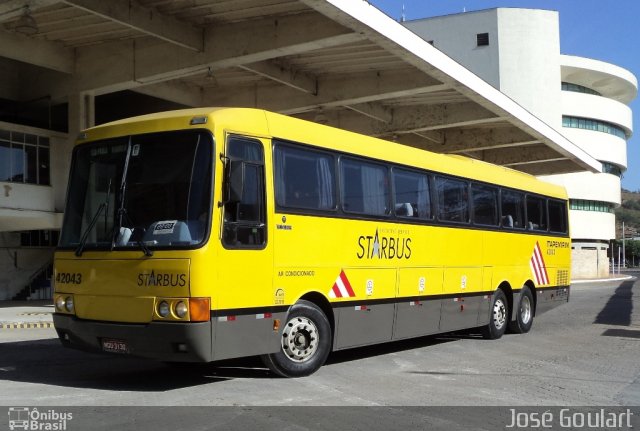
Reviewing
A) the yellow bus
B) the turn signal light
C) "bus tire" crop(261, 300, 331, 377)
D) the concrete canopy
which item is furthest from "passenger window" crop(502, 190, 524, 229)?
the turn signal light

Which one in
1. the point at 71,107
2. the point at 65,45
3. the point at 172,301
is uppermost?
the point at 65,45

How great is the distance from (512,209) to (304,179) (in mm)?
7120

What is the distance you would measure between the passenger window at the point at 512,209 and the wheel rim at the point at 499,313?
162cm

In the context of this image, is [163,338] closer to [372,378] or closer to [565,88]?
[372,378]

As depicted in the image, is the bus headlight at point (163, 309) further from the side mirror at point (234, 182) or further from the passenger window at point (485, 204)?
the passenger window at point (485, 204)

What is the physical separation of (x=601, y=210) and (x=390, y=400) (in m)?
61.1

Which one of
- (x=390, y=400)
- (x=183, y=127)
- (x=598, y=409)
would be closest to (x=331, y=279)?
(x=390, y=400)

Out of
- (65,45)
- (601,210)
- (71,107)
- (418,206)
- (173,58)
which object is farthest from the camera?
(601,210)

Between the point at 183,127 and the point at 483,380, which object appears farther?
the point at 483,380

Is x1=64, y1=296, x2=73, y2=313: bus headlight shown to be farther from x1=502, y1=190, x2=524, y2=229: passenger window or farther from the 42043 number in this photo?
x1=502, y1=190, x2=524, y2=229: passenger window

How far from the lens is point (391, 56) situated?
65.7ft

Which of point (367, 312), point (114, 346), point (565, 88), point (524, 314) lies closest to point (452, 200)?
point (367, 312)

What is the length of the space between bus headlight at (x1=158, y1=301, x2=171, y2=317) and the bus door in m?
0.51

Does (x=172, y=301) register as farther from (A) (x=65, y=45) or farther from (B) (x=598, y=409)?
(A) (x=65, y=45)
